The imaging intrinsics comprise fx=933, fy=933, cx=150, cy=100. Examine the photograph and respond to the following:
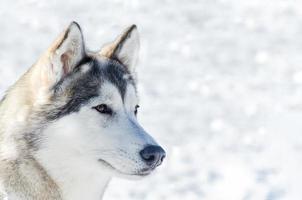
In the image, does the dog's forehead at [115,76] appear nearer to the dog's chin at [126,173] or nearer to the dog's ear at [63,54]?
the dog's ear at [63,54]

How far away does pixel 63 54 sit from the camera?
4.96 metres

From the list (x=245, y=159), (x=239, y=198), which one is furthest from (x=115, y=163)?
(x=245, y=159)

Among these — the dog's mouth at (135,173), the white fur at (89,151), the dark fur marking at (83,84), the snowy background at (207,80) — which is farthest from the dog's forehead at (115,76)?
the snowy background at (207,80)

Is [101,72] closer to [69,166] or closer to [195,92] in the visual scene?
[69,166]

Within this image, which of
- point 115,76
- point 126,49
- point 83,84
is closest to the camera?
point 83,84

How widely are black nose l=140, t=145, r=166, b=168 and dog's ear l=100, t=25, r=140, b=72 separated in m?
0.79

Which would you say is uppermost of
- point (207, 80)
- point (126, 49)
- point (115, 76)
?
point (207, 80)

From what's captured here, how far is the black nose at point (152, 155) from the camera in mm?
4789

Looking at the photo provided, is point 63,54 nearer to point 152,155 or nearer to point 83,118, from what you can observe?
point 83,118

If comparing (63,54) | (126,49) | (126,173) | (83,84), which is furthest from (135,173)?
(126,49)

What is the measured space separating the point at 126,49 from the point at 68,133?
0.84 m

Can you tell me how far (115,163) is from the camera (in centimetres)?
485

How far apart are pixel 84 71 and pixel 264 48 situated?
700cm

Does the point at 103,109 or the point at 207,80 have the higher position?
the point at 207,80
